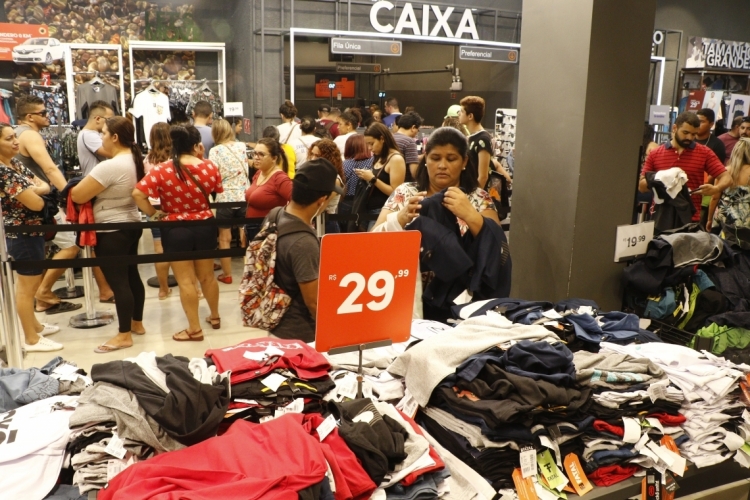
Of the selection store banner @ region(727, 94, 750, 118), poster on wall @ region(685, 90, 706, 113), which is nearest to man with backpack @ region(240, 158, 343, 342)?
store banner @ region(727, 94, 750, 118)

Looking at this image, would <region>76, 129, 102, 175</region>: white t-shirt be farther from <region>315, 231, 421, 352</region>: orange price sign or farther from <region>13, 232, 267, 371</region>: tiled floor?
<region>315, 231, 421, 352</region>: orange price sign

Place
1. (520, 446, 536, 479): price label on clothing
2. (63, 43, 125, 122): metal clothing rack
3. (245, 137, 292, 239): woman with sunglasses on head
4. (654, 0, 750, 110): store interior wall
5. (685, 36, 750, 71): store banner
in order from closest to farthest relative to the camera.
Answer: (520, 446, 536, 479): price label on clothing → (245, 137, 292, 239): woman with sunglasses on head → (63, 43, 125, 122): metal clothing rack → (654, 0, 750, 110): store interior wall → (685, 36, 750, 71): store banner

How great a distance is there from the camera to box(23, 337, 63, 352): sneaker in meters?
4.69

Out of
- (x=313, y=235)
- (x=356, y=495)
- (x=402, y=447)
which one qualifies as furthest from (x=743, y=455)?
(x=313, y=235)

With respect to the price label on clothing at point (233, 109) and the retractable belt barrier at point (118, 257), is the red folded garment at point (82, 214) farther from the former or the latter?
the price label on clothing at point (233, 109)

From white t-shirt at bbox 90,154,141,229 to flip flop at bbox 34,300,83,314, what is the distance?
58.2 inches

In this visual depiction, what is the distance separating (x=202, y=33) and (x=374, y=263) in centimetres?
1017

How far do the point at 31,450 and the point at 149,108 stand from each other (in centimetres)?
860

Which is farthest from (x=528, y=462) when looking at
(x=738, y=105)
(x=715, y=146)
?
(x=738, y=105)

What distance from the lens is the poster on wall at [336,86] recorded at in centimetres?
1184

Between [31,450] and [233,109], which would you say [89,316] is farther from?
[233,109]

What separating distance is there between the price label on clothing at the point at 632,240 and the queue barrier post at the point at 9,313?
3074 mm

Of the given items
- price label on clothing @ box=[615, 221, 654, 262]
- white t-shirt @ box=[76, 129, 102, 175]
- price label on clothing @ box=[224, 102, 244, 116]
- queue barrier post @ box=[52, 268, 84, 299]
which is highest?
price label on clothing @ box=[224, 102, 244, 116]

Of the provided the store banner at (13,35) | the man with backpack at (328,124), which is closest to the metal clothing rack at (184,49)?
the store banner at (13,35)
